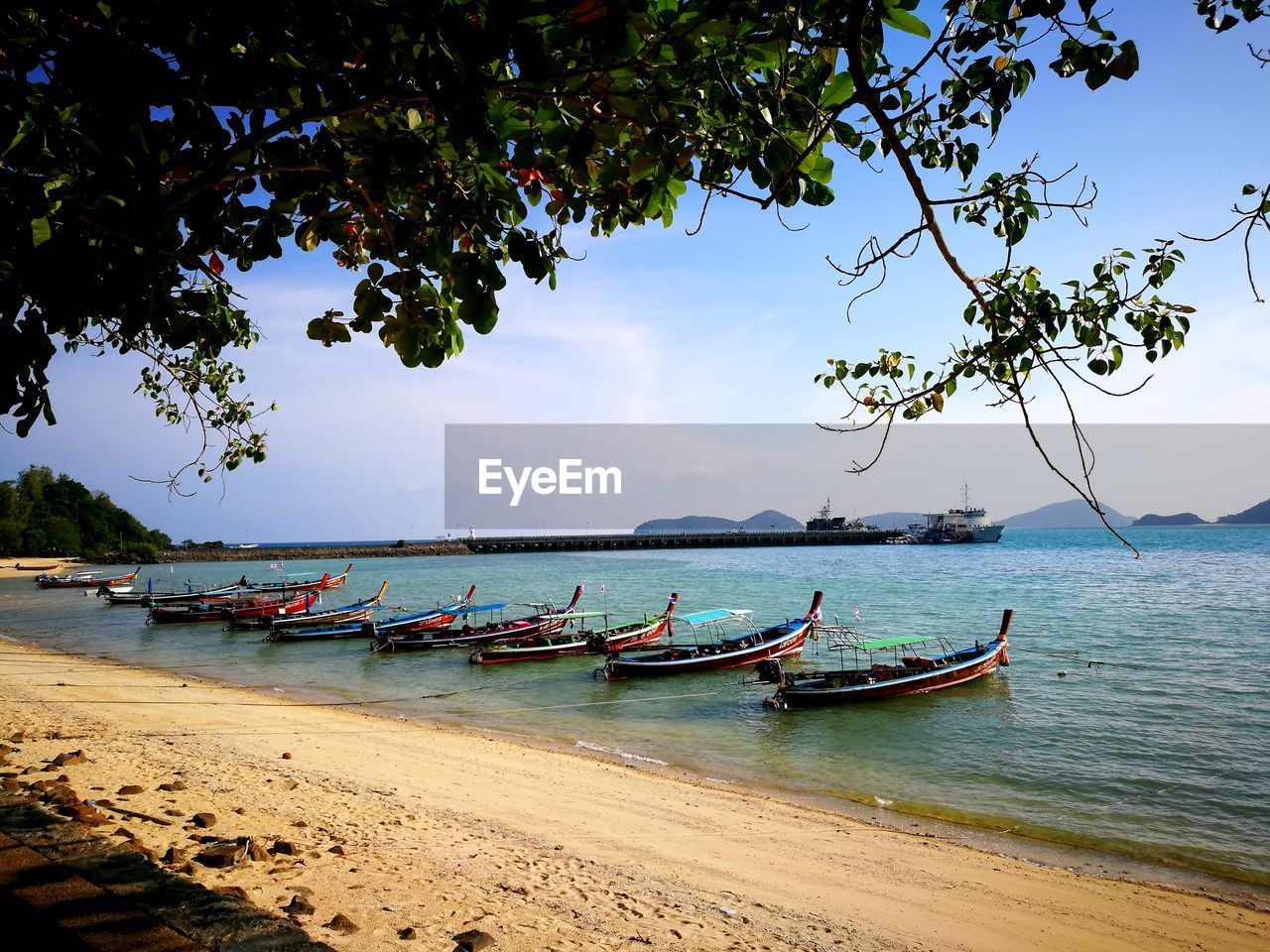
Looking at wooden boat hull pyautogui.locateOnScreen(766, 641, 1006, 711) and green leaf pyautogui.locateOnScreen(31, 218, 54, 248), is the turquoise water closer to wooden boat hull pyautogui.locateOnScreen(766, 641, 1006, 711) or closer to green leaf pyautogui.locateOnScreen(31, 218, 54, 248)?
wooden boat hull pyautogui.locateOnScreen(766, 641, 1006, 711)

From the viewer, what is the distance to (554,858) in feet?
22.9

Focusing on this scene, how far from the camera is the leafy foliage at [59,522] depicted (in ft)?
281

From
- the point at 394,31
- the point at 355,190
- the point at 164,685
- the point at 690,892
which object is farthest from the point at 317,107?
the point at 164,685

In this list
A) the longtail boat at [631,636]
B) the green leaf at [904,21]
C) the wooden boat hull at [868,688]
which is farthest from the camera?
the longtail boat at [631,636]

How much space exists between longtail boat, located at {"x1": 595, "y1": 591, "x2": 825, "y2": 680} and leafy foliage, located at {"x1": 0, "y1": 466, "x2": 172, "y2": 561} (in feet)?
298

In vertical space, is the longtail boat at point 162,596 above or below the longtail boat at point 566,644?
below

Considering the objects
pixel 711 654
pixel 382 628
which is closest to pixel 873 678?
pixel 711 654

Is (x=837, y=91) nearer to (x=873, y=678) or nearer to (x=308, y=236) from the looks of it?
(x=308, y=236)

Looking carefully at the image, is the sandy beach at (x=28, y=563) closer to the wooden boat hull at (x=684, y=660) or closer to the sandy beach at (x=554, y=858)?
the wooden boat hull at (x=684, y=660)

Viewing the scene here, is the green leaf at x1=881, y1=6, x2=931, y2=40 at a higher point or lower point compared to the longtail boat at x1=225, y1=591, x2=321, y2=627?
higher

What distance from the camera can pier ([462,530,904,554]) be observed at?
113 metres

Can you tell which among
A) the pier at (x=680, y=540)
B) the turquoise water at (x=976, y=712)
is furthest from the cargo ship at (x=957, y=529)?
the turquoise water at (x=976, y=712)

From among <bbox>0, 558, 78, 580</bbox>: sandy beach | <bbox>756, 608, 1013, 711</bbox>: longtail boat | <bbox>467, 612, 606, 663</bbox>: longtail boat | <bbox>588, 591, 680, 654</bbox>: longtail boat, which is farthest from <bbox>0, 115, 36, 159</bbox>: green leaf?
<bbox>0, 558, 78, 580</bbox>: sandy beach

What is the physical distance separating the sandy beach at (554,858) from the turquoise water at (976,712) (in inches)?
80.1
